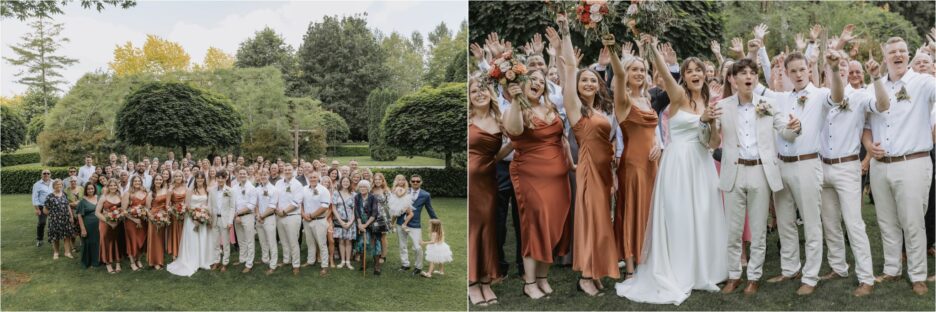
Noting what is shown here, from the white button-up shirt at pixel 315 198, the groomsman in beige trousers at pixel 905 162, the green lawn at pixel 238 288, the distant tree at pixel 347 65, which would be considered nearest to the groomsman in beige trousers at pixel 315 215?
the white button-up shirt at pixel 315 198

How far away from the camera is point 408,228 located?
8.85m

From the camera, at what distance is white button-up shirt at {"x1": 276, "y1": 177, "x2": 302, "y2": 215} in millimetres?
9633

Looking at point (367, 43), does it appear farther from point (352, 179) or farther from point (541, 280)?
point (541, 280)

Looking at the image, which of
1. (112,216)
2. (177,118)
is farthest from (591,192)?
(177,118)

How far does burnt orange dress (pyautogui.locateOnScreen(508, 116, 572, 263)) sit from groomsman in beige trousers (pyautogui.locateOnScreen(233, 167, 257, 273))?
5.49m

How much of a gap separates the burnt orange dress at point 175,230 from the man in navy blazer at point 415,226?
3.49m

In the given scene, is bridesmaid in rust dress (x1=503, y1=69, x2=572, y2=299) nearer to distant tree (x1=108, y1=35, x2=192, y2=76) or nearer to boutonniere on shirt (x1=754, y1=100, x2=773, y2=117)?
boutonniere on shirt (x1=754, y1=100, x2=773, y2=117)

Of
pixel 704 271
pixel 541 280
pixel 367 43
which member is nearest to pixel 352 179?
pixel 367 43

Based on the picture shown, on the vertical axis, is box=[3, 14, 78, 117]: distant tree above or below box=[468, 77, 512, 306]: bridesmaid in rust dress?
above

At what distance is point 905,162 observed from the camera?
5566 millimetres

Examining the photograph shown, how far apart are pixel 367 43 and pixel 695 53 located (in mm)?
5710

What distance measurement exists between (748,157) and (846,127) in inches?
36.3

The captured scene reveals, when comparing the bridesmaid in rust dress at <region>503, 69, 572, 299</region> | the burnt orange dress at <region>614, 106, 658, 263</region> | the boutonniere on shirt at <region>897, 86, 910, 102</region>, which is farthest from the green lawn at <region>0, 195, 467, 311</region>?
the boutonniere on shirt at <region>897, 86, 910, 102</region>

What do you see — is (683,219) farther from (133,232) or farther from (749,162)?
(133,232)
